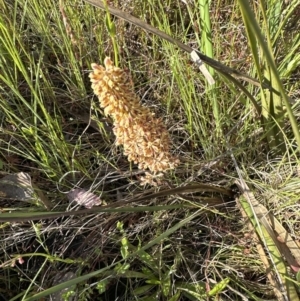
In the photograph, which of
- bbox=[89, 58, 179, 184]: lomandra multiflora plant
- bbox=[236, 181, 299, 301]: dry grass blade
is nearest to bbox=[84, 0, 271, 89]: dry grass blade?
bbox=[89, 58, 179, 184]: lomandra multiflora plant

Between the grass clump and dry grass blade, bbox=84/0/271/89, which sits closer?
dry grass blade, bbox=84/0/271/89

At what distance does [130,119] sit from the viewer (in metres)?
0.73

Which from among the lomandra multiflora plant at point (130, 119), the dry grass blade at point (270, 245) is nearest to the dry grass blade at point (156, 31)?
the lomandra multiflora plant at point (130, 119)

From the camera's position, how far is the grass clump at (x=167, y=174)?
0.98m

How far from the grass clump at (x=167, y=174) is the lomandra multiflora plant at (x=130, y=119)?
146 millimetres

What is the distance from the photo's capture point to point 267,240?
3.16ft

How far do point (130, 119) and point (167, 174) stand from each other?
1.15 feet

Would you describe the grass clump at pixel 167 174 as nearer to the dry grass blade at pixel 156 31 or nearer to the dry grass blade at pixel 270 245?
the dry grass blade at pixel 270 245

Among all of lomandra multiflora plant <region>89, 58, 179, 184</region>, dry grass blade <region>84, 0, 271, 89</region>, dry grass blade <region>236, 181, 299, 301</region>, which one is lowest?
dry grass blade <region>236, 181, 299, 301</region>

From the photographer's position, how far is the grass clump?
38.5 inches

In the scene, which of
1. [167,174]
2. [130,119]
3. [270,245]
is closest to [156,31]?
[130,119]

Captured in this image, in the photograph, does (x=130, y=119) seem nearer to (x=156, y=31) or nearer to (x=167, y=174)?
(x=156, y=31)

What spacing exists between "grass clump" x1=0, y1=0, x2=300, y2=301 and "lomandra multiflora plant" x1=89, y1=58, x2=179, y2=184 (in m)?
0.15

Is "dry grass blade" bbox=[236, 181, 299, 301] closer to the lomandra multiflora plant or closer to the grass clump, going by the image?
the grass clump
